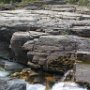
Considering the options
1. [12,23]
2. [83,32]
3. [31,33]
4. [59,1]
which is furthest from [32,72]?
[59,1]

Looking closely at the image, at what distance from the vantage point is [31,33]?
14.3m

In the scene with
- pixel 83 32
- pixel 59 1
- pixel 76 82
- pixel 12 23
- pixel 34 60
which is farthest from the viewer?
pixel 59 1

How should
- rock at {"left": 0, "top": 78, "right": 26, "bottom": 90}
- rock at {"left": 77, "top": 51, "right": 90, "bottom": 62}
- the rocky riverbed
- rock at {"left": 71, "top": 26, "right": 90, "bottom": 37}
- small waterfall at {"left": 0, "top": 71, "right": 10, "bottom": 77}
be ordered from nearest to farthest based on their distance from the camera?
1. rock at {"left": 0, "top": 78, "right": 26, "bottom": 90}
2. rock at {"left": 77, "top": 51, "right": 90, "bottom": 62}
3. the rocky riverbed
4. small waterfall at {"left": 0, "top": 71, "right": 10, "bottom": 77}
5. rock at {"left": 71, "top": 26, "right": 90, "bottom": 37}

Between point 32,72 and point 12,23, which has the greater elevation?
point 12,23

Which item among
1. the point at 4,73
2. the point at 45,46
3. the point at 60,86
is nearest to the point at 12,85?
the point at 60,86

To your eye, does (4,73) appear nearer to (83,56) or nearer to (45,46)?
(45,46)

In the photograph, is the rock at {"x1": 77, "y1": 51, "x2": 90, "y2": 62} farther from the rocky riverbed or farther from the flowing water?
the flowing water

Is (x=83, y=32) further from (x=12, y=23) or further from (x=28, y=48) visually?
(x=12, y=23)

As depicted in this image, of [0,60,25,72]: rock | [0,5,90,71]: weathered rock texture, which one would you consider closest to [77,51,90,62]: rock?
[0,5,90,71]: weathered rock texture

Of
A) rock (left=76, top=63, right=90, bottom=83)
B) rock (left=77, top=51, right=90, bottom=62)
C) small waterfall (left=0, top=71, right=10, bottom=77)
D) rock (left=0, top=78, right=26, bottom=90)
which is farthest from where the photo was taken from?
small waterfall (left=0, top=71, right=10, bottom=77)

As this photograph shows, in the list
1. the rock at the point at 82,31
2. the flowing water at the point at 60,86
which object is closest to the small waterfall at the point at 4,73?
the flowing water at the point at 60,86

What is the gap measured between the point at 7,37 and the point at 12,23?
848 mm

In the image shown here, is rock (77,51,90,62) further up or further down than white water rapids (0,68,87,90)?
further up

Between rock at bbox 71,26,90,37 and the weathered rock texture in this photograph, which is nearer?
the weathered rock texture
